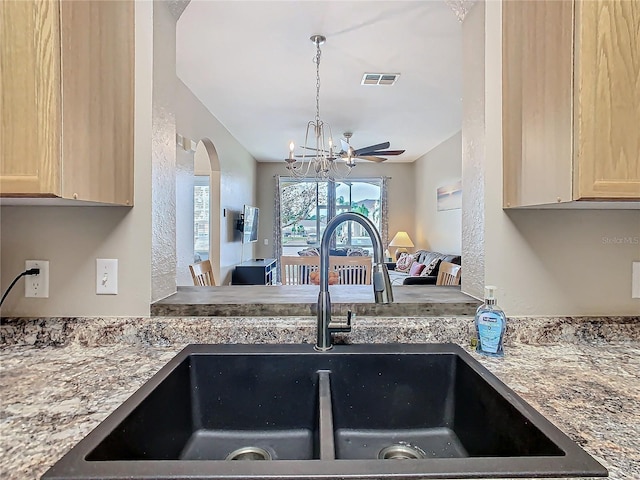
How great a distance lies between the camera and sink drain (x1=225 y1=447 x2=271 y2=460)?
0.94 meters

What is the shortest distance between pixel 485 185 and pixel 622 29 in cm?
49

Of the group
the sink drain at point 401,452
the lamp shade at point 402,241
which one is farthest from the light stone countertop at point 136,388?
the lamp shade at point 402,241

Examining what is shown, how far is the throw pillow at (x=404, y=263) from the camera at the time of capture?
22.3ft

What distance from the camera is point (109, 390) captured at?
85 centimetres

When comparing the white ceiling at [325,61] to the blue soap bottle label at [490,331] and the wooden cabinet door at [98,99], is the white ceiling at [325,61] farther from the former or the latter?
the blue soap bottle label at [490,331]

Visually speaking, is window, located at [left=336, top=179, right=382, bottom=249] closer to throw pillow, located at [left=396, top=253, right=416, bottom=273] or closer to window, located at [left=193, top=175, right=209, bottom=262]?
throw pillow, located at [left=396, top=253, right=416, bottom=273]

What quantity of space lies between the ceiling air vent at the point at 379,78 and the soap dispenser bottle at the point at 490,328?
2771 mm

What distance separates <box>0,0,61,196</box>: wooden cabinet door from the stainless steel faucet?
0.66 meters

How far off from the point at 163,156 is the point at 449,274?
2478mm

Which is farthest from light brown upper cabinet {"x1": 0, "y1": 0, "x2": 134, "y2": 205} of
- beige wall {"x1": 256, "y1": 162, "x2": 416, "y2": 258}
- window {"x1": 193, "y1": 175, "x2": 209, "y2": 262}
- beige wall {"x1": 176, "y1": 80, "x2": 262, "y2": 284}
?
beige wall {"x1": 256, "y1": 162, "x2": 416, "y2": 258}

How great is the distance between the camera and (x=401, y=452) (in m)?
0.94

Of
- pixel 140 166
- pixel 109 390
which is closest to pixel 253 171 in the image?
pixel 140 166

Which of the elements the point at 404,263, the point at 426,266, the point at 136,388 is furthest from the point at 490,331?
the point at 404,263

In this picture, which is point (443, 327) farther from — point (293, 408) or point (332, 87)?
point (332, 87)
